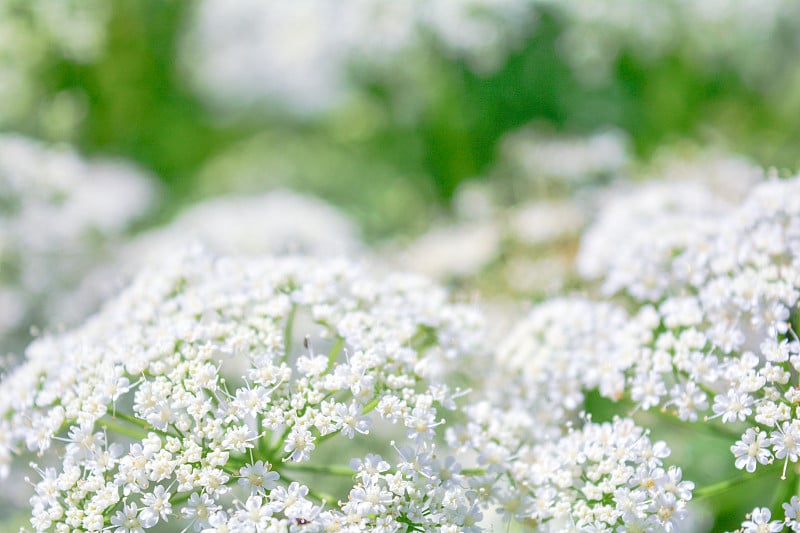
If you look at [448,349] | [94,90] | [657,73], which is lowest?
[448,349]

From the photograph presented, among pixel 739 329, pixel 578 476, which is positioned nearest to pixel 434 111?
pixel 739 329

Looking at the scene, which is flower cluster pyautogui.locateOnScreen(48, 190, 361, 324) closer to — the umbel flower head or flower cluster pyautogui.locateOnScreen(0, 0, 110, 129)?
flower cluster pyautogui.locateOnScreen(0, 0, 110, 129)

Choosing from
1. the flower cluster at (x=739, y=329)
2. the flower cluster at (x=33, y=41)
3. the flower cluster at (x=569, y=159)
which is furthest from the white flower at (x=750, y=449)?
the flower cluster at (x=33, y=41)

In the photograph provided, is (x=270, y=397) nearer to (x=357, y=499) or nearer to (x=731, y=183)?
(x=357, y=499)

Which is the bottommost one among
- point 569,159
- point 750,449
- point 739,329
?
point 750,449

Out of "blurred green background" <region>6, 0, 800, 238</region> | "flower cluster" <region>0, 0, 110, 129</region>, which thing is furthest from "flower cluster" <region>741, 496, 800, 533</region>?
"flower cluster" <region>0, 0, 110, 129</region>

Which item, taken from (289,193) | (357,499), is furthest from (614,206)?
(289,193)

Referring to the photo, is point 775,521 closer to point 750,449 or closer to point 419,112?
point 750,449
